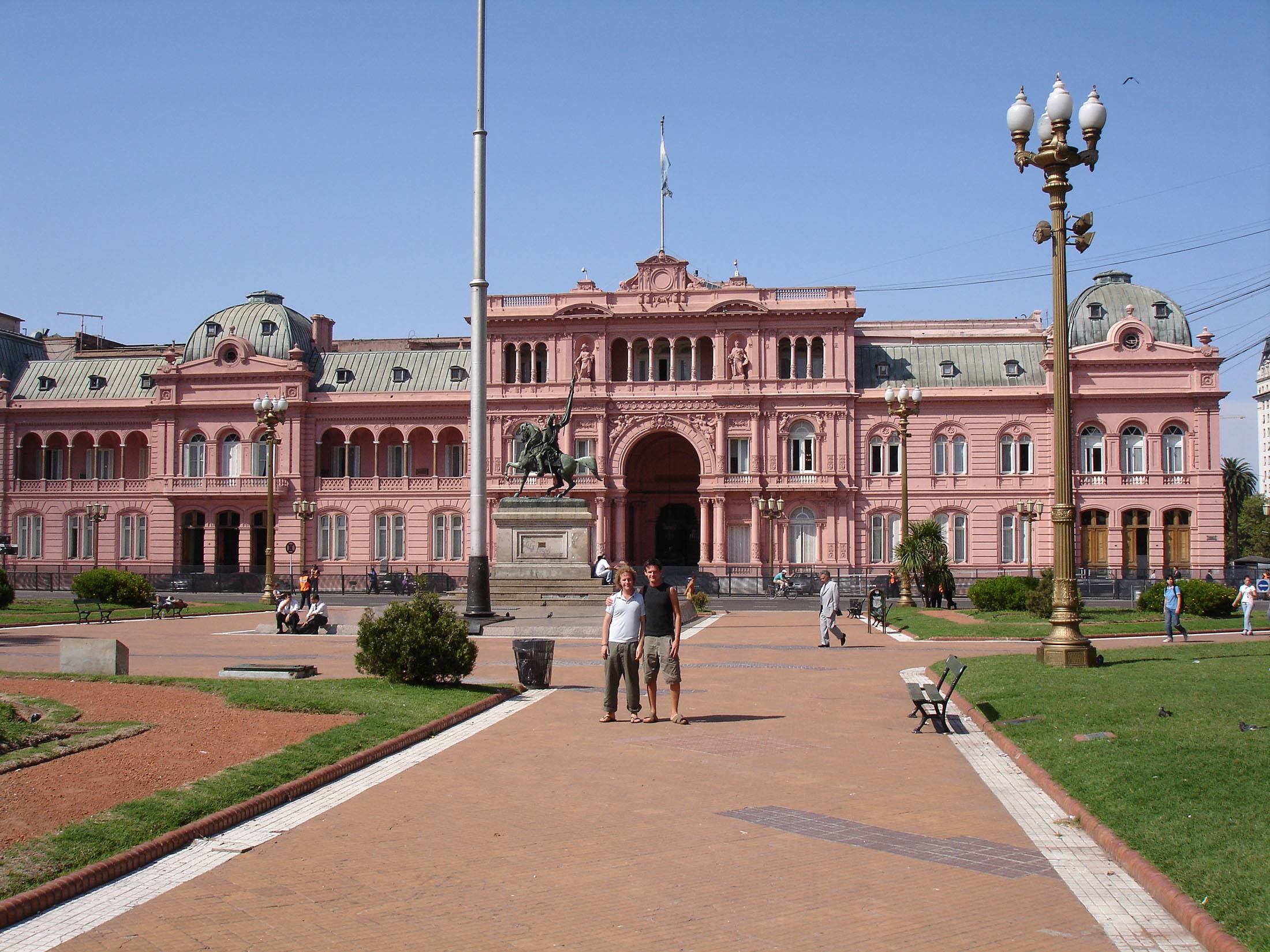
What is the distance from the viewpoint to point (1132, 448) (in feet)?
222

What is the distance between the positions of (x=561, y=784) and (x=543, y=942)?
4.61 m

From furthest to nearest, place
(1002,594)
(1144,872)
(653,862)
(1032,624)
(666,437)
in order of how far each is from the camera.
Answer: (666,437)
(1002,594)
(1032,624)
(653,862)
(1144,872)

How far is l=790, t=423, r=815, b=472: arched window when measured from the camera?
2712 inches

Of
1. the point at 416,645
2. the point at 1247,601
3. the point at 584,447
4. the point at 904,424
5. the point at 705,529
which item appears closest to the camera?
the point at 416,645

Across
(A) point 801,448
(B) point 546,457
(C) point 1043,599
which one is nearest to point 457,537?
(A) point 801,448

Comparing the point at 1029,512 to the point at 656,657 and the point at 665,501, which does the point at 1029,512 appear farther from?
the point at 656,657

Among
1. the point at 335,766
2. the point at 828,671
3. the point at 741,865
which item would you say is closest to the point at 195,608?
the point at 828,671

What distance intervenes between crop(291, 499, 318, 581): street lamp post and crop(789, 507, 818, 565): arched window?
25600 millimetres

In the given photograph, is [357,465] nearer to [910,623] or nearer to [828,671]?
[910,623]

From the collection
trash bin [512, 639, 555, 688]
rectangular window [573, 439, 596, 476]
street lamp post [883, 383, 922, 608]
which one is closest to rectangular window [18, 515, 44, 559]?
rectangular window [573, 439, 596, 476]

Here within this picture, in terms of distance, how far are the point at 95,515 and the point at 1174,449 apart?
58413mm

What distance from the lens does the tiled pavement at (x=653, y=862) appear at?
7.50 m

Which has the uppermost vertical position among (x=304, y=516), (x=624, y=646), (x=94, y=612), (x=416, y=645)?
(x=304, y=516)

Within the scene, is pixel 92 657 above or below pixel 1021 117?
below
